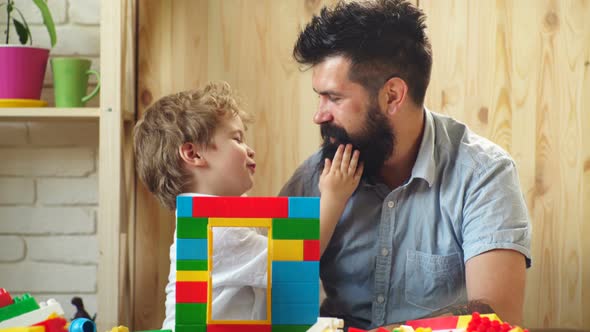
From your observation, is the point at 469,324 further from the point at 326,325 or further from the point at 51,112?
A: the point at 51,112

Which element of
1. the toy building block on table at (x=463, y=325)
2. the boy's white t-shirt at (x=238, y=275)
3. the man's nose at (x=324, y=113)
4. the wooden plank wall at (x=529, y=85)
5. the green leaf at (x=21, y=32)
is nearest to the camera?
the toy building block on table at (x=463, y=325)

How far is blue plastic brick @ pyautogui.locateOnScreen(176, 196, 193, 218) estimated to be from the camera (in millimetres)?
1078

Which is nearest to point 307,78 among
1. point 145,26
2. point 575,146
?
point 145,26

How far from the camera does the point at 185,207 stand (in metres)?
1.08

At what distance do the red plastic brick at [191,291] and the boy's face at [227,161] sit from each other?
2.07ft

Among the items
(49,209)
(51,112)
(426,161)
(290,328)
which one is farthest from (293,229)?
(49,209)

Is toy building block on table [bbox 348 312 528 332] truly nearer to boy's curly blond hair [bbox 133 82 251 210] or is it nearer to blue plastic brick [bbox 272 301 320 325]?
blue plastic brick [bbox 272 301 320 325]

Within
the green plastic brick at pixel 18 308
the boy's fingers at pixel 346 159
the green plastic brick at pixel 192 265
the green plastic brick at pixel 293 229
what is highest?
the boy's fingers at pixel 346 159

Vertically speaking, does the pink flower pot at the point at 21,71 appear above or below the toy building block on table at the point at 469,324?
above

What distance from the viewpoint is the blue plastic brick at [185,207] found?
108 centimetres

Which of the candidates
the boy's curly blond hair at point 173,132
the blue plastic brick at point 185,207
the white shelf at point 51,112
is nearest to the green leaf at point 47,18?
the white shelf at point 51,112

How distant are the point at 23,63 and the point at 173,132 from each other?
488mm

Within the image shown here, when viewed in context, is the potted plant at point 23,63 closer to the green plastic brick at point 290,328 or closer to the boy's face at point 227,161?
the boy's face at point 227,161

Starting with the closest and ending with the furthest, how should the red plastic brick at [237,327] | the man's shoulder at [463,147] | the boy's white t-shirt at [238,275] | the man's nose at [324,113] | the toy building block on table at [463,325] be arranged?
the toy building block on table at [463,325] → the red plastic brick at [237,327] → the boy's white t-shirt at [238,275] → the man's shoulder at [463,147] → the man's nose at [324,113]
